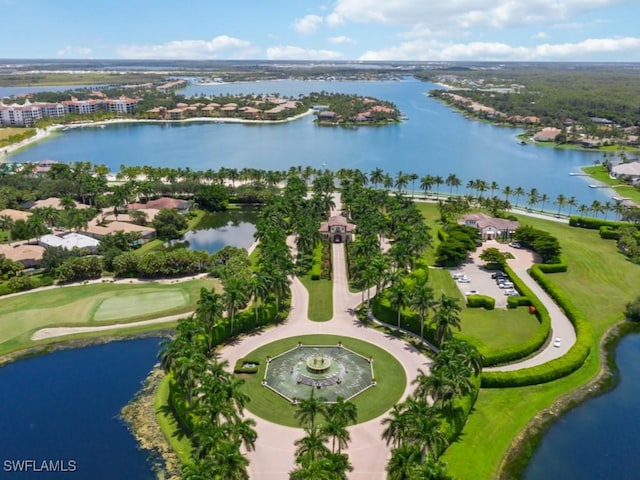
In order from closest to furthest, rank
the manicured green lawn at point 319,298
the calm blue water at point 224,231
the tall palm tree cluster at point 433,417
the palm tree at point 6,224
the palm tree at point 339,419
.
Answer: the tall palm tree cluster at point 433,417
the palm tree at point 339,419
the manicured green lawn at point 319,298
the palm tree at point 6,224
the calm blue water at point 224,231

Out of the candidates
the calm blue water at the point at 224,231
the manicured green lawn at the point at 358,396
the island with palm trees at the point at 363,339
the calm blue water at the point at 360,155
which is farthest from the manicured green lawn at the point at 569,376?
the calm blue water at the point at 224,231

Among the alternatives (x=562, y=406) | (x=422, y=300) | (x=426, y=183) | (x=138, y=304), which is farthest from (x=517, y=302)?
(x=426, y=183)

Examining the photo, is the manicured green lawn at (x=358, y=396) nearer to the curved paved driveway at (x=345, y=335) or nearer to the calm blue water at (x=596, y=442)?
the curved paved driveway at (x=345, y=335)

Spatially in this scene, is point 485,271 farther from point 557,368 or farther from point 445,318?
point 445,318

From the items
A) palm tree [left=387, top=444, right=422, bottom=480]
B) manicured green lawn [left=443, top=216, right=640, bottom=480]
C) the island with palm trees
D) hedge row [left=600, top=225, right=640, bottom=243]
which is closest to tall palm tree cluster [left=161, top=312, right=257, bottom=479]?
the island with palm trees

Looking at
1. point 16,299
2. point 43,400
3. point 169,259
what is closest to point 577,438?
point 43,400

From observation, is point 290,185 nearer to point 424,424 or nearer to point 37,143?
point 424,424

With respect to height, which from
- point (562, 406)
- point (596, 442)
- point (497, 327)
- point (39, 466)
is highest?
point (497, 327)
